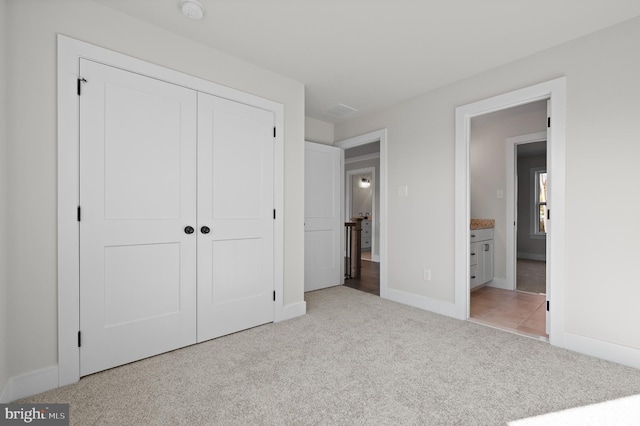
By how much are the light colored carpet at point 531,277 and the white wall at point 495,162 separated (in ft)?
1.37

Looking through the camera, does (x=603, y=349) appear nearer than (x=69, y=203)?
No

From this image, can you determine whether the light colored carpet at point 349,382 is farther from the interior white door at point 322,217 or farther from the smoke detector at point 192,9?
the smoke detector at point 192,9

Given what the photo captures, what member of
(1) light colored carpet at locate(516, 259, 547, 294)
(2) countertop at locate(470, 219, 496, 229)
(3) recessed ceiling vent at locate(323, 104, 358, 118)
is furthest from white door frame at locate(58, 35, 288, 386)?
(1) light colored carpet at locate(516, 259, 547, 294)

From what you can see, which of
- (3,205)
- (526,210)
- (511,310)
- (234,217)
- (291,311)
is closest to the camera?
(3,205)

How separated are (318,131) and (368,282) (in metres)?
2.47

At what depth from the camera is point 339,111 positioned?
394 centimetres

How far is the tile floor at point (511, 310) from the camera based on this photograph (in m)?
2.76

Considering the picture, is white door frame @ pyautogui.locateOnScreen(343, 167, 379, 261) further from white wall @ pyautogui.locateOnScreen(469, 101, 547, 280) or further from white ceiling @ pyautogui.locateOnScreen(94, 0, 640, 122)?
white ceiling @ pyautogui.locateOnScreen(94, 0, 640, 122)

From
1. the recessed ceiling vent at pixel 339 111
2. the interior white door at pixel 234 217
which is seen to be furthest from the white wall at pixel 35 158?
the recessed ceiling vent at pixel 339 111

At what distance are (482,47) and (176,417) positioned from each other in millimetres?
3340

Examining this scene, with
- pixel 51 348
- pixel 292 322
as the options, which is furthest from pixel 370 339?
pixel 51 348

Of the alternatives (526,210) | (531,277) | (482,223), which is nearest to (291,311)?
(482,223)

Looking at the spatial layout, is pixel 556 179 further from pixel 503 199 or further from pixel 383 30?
pixel 503 199

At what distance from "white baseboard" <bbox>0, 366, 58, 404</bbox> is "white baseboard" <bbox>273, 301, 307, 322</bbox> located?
1.62 metres
